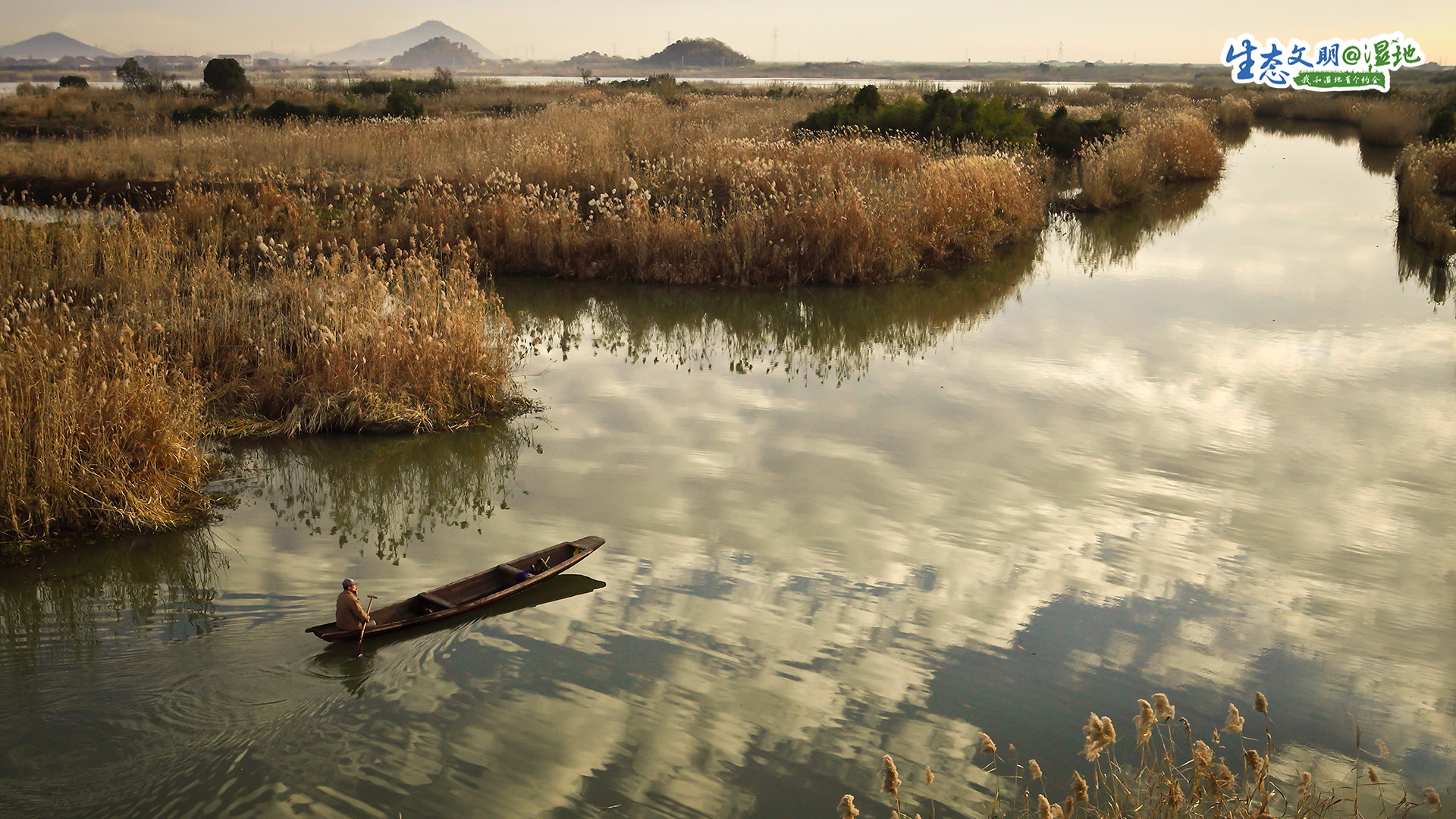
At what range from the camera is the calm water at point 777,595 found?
515cm

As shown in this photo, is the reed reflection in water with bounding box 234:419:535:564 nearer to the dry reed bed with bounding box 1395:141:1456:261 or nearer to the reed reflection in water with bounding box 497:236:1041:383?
the reed reflection in water with bounding box 497:236:1041:383

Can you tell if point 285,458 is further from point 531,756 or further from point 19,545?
point 531,756

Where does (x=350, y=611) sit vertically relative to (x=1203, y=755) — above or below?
below

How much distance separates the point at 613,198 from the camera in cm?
1736

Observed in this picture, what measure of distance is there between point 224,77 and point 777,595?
47244 millimetres

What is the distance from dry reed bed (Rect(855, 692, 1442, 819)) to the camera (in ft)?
14.0

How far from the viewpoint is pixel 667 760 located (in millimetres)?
5160

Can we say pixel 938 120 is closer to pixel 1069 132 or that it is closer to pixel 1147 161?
pixel 1147 161

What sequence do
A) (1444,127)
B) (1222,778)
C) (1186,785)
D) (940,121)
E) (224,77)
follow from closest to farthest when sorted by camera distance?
(1222,778) < (1186,785) < (940,121) < (1444,127) < (224,77)

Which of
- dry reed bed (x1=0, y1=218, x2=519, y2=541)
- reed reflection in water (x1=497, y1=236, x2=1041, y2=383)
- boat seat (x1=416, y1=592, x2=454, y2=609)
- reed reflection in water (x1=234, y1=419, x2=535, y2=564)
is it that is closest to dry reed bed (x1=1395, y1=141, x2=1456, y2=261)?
reed reflection in water (x1=497, y1=236, x2=1041, y2=383)

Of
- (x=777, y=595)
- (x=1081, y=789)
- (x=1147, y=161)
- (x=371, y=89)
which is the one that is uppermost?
(x=371, y=89)

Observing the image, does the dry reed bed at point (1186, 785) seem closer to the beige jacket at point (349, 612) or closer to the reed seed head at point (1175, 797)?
the reed seed head at point (1175, 797)

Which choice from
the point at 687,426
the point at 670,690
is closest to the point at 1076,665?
the point at 670,690

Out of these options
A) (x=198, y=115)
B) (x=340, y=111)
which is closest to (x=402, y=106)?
(x=340, y=111)
